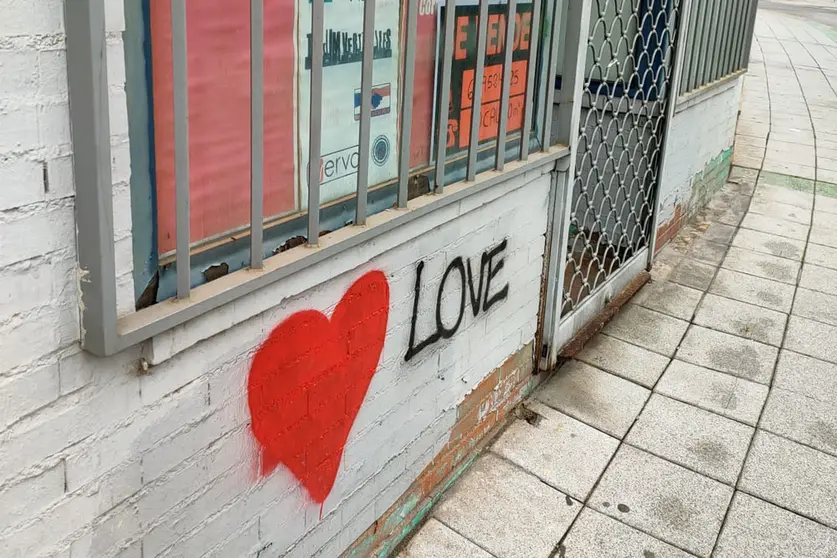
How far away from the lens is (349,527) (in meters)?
2.85

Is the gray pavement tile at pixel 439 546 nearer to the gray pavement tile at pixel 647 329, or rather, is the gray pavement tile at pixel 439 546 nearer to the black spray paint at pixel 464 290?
the black spray paint at pixel 464 290

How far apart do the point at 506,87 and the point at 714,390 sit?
2.27m

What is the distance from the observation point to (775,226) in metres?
7.07

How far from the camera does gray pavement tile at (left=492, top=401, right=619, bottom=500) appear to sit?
359cm

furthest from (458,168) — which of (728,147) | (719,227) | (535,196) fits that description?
(728,147)

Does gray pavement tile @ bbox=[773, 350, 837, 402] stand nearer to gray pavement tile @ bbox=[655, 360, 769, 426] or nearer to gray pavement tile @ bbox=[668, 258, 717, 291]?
gray pavement tile @ bbox=[655, 360, 769, 426]

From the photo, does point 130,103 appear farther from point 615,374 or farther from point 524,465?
point 615,374

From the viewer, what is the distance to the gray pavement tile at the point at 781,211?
7.33 meters

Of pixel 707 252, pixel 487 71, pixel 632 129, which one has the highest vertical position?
pixel 487 71

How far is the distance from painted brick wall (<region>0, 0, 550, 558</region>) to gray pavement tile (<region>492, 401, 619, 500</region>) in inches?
12.6

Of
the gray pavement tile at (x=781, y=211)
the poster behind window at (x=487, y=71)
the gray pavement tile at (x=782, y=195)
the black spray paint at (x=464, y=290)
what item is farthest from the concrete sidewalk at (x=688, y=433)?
the poster behind window at (x=487, y=71)

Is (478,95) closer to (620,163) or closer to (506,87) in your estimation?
(506,87)

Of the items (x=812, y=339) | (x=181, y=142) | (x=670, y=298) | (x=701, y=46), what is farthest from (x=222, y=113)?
(x=701, y=46)

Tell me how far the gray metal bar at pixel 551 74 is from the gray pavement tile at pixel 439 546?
1.74 metres
